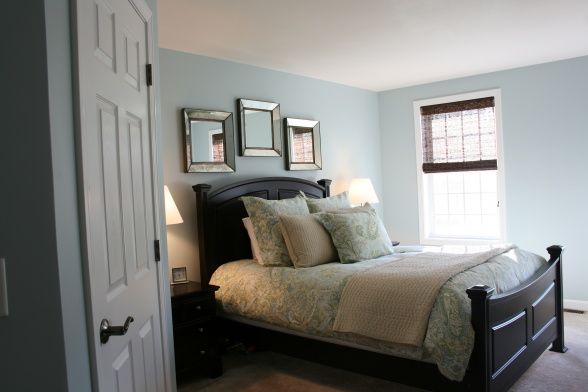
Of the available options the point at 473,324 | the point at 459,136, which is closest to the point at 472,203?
the point at 459,136

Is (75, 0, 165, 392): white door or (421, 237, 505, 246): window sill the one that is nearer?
(75, 0, 165, 392): white door

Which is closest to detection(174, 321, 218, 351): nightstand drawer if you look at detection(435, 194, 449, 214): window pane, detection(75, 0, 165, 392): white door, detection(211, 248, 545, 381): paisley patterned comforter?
detection(211, 248, 545, 381): paisley patterned comforter

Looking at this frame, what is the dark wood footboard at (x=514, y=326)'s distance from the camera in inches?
90.4

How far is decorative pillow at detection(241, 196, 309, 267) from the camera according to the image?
139 inches

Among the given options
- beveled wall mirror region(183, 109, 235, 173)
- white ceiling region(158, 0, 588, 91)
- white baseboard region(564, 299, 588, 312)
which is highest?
white ceiling region(158, 0, 588, 91)

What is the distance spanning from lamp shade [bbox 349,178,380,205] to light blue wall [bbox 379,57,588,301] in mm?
1437

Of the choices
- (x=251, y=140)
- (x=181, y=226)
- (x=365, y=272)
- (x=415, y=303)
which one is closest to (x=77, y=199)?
(x=415, y=303)

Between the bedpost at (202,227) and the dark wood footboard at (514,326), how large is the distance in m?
2.10

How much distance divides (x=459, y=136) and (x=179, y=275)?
3.52 metres

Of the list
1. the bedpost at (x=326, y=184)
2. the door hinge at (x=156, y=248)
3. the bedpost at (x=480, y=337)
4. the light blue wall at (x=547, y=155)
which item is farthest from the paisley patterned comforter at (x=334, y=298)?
the light blue wall at (x=547, y=155)

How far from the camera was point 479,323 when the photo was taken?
7.54 ft

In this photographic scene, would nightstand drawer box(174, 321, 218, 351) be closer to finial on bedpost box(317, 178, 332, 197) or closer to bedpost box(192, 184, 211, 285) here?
bedpost box(192, 184, 211, 285)

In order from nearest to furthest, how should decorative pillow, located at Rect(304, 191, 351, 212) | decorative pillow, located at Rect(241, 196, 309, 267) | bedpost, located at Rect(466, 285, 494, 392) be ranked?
bedpost, located at Rect(466, 285, 494, 392) → decorative pillow, located at Rect(241, 196, 309, 267) → decorative pillow, located at Rect(304, 191, 351, 212)

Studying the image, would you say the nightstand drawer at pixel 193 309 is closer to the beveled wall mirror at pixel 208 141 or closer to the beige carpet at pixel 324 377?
the beige carpet at pixel 324 377
